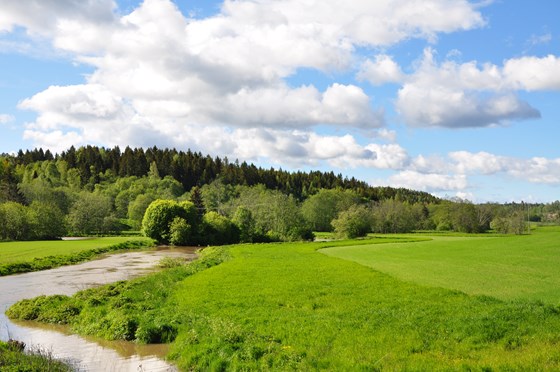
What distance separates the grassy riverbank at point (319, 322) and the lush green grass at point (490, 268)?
9.52 feet

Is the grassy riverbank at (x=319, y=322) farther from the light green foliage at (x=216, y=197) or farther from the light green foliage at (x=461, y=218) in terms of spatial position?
the light green foliage at (x=461, y=218)

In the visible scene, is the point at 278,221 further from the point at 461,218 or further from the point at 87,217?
the point at 461,218

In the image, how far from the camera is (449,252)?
5550 centimetres

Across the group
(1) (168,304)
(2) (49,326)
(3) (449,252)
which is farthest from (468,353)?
(3) (449,252)

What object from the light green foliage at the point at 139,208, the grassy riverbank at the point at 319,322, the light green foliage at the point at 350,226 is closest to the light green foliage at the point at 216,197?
the light green foliage at the point at 139,208

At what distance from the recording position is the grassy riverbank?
15305 mm

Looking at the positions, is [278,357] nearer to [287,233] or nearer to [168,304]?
[168,304]

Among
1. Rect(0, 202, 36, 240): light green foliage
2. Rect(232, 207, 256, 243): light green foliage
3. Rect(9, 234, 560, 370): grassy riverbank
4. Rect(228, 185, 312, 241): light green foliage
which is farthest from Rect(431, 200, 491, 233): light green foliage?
Rect(9, 234, 560, 370): grassy riverbank

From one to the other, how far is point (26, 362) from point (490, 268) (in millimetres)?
35022

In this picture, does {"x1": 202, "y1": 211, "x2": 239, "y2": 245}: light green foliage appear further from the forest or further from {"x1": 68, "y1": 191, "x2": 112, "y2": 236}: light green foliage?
{"x1": 68, "y1": 191, "x2": 112, "y2": 236}: light green foliage

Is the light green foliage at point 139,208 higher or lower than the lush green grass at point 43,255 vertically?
higher

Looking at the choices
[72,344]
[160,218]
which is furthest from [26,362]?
[160,218]

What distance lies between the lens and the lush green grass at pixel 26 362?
1532 centimetres

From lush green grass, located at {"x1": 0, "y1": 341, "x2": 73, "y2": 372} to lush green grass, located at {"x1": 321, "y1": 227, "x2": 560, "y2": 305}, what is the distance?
21846mm
